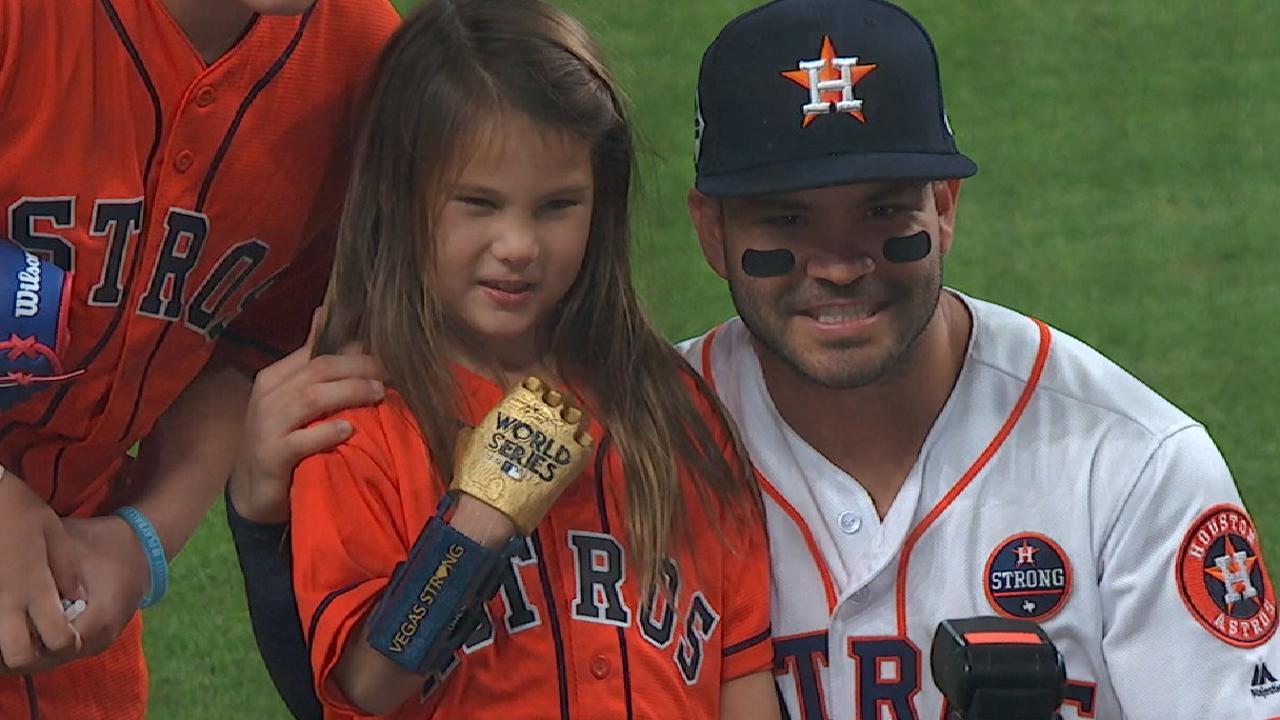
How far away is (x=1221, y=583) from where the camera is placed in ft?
7.33

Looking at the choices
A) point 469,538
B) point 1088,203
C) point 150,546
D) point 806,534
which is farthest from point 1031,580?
point 1088,203

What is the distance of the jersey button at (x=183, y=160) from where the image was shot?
206cm

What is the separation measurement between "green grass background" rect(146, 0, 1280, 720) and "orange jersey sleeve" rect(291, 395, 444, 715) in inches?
62.7

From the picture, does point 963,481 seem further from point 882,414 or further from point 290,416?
point 290,416

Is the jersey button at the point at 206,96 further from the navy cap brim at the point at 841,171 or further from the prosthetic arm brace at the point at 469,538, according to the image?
the navy cap brim at the point at 841,171

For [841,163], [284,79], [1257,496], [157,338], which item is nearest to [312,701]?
[157,338]

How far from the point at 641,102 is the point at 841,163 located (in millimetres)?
3398

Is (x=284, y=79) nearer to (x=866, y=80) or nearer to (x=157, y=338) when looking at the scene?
(x=157, y=338)

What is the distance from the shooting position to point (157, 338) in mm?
2154

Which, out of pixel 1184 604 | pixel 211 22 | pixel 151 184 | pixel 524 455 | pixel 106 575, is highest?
pixel 211 22

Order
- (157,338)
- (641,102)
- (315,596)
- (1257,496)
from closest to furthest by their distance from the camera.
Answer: (315,596)
(157,338)
(1257,496)
(641,102)

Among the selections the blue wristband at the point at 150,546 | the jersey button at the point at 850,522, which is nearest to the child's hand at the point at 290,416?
the blue wristband at the point at 150,546

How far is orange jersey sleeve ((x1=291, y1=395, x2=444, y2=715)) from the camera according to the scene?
6.56 ft

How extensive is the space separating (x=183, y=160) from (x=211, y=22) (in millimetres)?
→ 136
